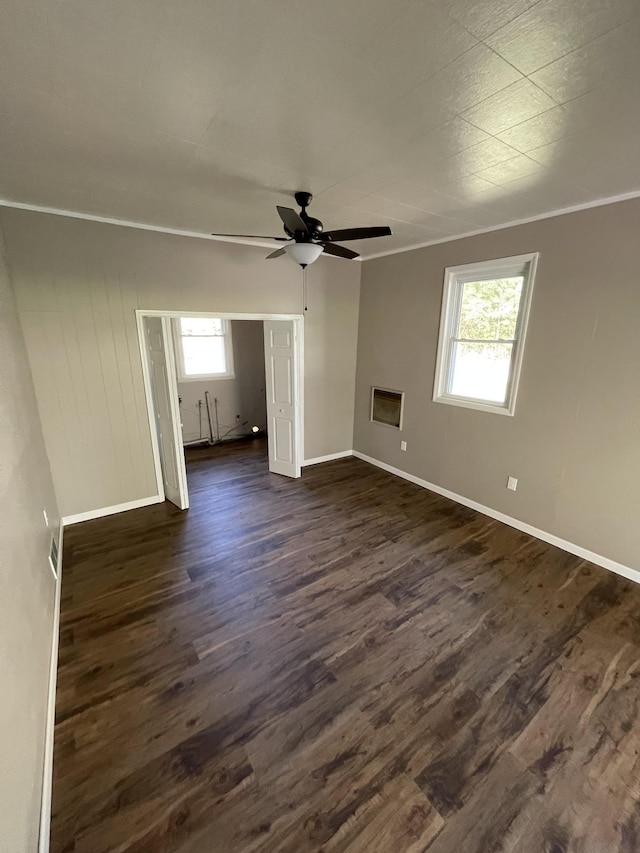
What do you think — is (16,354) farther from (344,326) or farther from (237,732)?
(344,326)

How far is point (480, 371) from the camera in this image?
12.3 feet

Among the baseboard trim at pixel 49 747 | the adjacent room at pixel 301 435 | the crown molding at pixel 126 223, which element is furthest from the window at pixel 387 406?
the baseboard trim at pixel 49 747

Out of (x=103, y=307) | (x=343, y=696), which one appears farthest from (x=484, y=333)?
(x=103, y=307)

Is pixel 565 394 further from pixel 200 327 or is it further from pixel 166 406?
pixel 200 327

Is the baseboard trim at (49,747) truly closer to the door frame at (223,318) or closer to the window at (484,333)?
the door frame at (223,318)

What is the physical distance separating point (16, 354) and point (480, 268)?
4146 millimetres

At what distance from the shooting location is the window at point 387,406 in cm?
465

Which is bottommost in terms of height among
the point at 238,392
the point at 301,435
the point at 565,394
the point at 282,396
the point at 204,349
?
the point at 301,435

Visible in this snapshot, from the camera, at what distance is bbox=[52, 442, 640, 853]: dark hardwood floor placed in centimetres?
140

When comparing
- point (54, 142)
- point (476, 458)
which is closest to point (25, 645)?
point (54, 142)

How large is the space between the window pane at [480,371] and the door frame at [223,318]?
6.20ft

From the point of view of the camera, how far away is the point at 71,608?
2482 mm

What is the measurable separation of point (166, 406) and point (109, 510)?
132 centimetres

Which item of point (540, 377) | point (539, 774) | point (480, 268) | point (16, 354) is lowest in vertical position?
point (539, 774)
